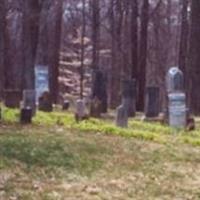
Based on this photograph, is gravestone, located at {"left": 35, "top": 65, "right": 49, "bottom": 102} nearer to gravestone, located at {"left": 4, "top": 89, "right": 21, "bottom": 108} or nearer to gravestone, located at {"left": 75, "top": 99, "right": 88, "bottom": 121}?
gravestone, located at {"left": 4, "top": 89, "right": 21, "bottom": 108}

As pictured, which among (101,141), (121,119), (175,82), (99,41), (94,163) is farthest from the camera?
(99,41)

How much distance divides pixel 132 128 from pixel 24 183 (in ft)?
22.3

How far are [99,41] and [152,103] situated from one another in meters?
23.6

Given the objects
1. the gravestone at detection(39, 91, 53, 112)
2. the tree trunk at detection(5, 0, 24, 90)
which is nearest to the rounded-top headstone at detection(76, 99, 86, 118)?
the gravestone at detection(39, 91, 53, 112)

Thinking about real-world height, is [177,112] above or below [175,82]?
below

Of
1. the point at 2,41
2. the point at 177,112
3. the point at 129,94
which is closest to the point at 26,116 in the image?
the point at 177,112

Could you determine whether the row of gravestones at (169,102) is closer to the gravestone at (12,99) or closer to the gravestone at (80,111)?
the gravestone at (80,111)

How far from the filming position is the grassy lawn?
850 centimetres

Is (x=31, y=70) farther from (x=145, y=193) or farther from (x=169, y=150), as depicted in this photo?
(x=145, y=193)

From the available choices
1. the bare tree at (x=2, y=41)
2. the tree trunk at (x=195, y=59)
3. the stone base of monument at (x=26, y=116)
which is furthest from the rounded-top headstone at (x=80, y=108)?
the bare tree at (x=2, y=41)

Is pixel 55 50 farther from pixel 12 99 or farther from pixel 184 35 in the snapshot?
pixel 12 99

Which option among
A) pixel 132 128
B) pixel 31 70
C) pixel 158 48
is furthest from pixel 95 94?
pixel 158 48

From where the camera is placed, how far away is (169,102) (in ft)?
53.9

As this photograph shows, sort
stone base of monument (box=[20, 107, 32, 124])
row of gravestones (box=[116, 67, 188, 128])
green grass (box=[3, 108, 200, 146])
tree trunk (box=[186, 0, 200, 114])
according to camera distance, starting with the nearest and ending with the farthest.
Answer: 1. green grass (box=[3, 108, 200, 146])
2. stone base of monument (box=[20, 107, 32, 124])
3. row of gravestones (box=[116, 67, 188, 128])
4. tree trunk (box=[186, 0, 200, 114])
